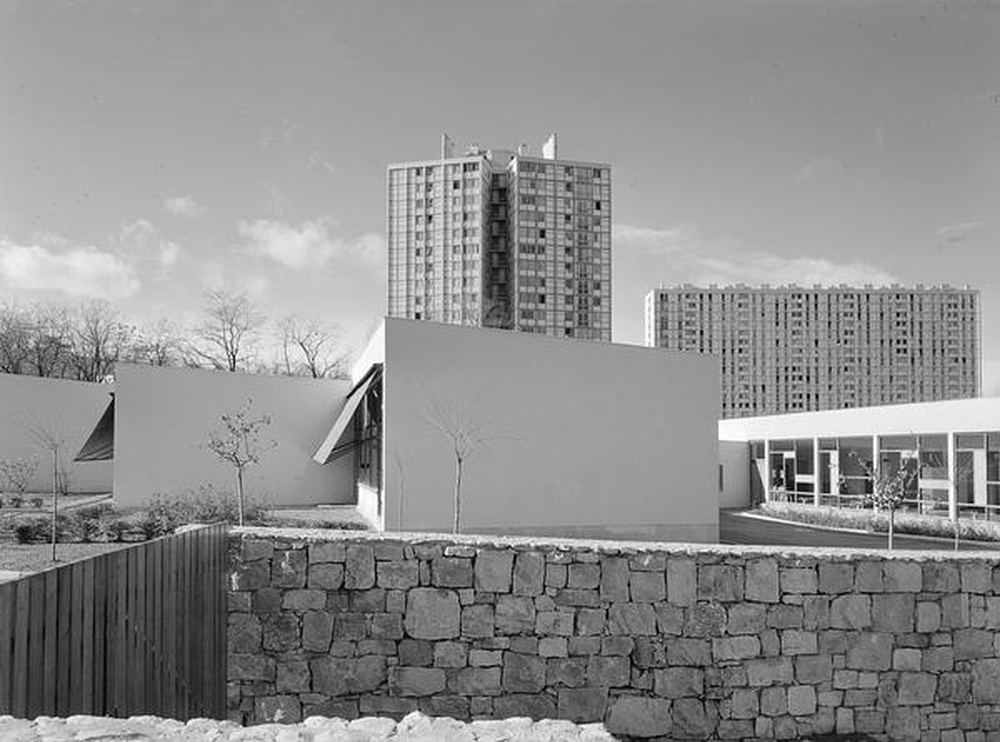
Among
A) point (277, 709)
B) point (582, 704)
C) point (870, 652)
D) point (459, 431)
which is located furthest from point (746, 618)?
point (459, 431)

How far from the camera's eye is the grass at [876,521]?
821 inches

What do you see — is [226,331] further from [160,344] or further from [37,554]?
[37,554]

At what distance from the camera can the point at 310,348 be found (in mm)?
46875

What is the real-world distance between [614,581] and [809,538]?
57.7 ft

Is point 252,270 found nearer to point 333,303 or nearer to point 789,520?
point 333,303

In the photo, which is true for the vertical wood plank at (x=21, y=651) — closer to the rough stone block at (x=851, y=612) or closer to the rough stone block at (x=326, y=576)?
the rough stone block at (x=326, y=576)

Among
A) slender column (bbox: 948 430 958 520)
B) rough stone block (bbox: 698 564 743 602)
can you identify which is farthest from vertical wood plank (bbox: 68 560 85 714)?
slender column (bbox: 948 430 958 520)

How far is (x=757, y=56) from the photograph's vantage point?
20.3m

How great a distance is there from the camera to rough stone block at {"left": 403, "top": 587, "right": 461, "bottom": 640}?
6.14 metres

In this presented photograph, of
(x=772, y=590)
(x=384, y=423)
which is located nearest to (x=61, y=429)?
(x=384, y=423)

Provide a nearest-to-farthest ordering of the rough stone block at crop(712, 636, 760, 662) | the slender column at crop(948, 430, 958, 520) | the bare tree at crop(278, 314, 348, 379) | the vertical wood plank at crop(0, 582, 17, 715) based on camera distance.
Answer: the vertical wood plank at crop(0, 582, 17, 715), the rough stone block at crop(712, 636, 760, 662), the slender column at crop(948, 430, 958, 520), the bare tree at crop(278, 314, 348, 379)

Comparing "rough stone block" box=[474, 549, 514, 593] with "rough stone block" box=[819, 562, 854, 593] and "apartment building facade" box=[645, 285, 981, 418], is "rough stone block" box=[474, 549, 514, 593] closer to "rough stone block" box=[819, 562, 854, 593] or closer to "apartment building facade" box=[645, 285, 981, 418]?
"rough stone block" box=[819, 562, 854, 593]

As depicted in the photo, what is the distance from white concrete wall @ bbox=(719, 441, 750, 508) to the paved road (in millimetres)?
6406

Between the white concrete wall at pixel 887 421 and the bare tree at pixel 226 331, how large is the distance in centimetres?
2662
